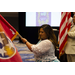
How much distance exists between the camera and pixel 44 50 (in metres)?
1.27

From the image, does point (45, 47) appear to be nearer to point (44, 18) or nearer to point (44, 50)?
point (44, 50)

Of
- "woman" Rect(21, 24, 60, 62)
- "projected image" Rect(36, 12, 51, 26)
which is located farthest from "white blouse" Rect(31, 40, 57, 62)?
"projected image" Rect(36, 12, 51, 26)

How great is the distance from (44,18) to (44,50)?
489cm

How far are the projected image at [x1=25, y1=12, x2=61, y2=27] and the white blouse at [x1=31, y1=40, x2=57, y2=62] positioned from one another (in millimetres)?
4826

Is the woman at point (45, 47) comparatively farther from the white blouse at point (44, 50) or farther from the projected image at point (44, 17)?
the projected image at point (44, 17)

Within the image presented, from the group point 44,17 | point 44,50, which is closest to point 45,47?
point 44,50

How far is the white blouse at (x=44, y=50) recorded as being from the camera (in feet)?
4.16

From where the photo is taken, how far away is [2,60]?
95 centimetres

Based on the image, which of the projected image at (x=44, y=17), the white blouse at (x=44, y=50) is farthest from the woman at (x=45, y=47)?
the projected image at (x=44, y=17)

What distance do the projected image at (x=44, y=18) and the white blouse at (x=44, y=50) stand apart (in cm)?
483

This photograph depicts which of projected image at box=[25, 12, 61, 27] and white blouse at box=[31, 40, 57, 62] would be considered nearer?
white blouse at box=[31, 40, 57, 62]

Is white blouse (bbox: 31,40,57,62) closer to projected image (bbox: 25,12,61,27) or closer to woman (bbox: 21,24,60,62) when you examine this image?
woman (bbox: 21,24,60,62)

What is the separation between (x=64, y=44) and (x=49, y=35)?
0.80m

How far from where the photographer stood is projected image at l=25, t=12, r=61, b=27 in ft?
19.6
